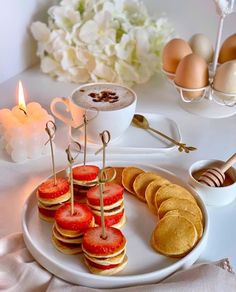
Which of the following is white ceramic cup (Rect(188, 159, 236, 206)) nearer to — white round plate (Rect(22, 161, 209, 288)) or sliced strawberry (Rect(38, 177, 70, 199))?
white round plate (Rect(22, 161, 209, 288))

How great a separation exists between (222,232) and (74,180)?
21cm

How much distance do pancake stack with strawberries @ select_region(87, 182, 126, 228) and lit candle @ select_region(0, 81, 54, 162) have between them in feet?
0.65

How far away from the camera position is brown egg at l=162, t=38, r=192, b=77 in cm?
91

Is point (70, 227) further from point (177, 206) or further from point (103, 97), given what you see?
point (103, 97)

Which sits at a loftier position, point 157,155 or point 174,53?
point 174,53

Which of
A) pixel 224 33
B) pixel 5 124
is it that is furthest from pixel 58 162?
pixel 224 33

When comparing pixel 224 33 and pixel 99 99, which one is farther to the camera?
pixel 224 33

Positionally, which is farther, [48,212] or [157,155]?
[157,155]

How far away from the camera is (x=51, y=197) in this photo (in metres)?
0.62

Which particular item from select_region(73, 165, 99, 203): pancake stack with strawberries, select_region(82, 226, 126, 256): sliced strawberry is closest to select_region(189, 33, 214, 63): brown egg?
select_region(73, 165, 99, 203): pancake stack with strawberries

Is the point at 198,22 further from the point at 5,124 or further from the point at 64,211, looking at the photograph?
the point at 64,211

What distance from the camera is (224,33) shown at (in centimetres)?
115

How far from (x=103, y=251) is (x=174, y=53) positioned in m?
0.50

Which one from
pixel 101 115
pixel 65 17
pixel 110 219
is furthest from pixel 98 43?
pixel 110 219
